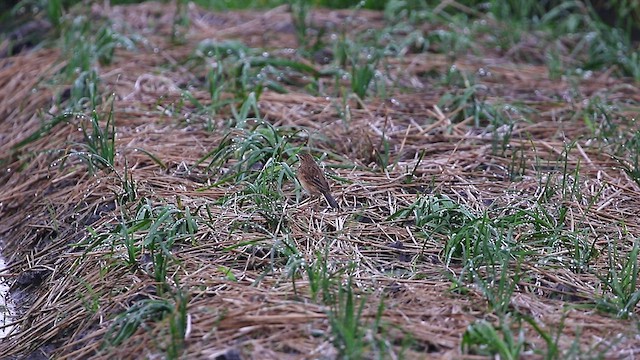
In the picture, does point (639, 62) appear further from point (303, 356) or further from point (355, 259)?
point (303, 356)

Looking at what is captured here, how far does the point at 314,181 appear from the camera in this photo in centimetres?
380

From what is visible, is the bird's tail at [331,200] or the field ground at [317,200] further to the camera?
the bird's tail at [331,200]

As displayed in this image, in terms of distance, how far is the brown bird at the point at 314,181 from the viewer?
3.79 m

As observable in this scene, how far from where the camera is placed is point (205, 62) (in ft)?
18.1

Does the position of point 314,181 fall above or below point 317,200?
above

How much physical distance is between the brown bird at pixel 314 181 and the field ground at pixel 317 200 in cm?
5

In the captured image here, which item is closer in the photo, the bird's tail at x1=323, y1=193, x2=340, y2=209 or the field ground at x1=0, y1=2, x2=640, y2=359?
the field ground at x1=0, y1=2, x2=640, y2=359

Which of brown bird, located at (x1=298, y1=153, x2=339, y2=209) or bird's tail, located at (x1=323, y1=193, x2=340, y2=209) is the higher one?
brown bird, located at (x1=298, y1=153, x2=339, y2=209)

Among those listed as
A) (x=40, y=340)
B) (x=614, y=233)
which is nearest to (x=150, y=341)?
(x=40, y=340)

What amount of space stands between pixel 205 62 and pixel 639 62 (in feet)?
8.36

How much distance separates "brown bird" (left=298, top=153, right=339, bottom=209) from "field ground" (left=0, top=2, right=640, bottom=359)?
0.18 feet

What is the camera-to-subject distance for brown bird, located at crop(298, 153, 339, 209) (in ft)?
12.4

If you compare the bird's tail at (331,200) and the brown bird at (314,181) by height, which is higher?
the brown bird at (314,181)

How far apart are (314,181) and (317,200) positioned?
114 millimetres
